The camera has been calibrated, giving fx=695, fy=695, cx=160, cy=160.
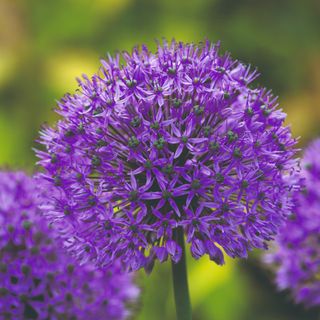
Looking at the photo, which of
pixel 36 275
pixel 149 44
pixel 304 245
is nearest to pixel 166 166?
pixel 36 275

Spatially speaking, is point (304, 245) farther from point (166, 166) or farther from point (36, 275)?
point (36, 275)

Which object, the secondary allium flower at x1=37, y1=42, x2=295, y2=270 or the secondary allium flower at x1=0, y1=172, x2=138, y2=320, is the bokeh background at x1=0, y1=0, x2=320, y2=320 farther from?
the secondary allium flower at x1=37, y1=42, x2=295, y2=270

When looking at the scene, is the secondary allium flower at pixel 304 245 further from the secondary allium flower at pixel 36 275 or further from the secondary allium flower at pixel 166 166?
the secondary allium flower at pixel 36 275

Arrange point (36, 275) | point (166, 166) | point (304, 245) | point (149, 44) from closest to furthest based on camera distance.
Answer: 1. point (166, 166)
2. point (36, 275)
3. point (304, 245)
4. point (149, 44)

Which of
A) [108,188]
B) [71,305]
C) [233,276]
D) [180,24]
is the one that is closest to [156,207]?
[108,188]

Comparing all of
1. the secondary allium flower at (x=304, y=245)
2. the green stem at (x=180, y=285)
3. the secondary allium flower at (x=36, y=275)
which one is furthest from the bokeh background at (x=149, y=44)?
the green stem at (x=180, y=285)

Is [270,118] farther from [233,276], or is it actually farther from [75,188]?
[233,276]

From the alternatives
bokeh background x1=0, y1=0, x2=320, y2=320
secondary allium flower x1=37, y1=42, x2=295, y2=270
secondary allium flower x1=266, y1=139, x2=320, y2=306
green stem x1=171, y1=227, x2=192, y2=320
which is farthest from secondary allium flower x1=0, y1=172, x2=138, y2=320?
bokeh background x1=0, y1=0, x2=320, y2=320
